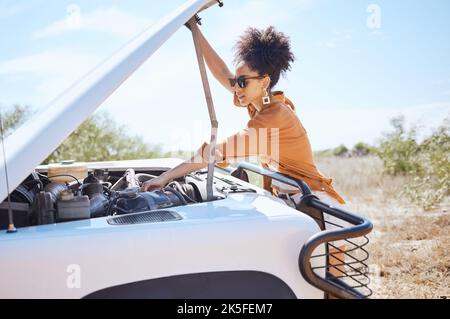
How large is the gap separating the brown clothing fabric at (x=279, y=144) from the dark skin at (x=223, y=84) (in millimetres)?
74

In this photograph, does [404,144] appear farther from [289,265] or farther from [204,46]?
[289,265]

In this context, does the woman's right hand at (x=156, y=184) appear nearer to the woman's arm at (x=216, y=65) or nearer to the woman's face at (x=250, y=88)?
the woman's face at (x=250, y=88)

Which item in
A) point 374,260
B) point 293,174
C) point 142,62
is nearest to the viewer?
point 142,62

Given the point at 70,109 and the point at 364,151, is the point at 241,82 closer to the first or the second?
the point at 70,109

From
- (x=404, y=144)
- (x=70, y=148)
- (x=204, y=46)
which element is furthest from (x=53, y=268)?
(x=404, y=144)

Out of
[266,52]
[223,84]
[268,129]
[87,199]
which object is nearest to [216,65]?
[223,84]

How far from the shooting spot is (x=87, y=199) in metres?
2.18

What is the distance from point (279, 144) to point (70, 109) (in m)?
1.30

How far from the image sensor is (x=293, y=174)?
288 cm

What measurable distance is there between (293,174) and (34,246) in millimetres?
1542

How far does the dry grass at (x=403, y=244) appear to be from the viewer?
488 centimetres

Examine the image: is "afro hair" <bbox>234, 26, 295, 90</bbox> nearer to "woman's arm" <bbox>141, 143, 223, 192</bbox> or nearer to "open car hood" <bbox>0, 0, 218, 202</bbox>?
"woman's arm" <bbox>141, 143, 223, 192</bbox>

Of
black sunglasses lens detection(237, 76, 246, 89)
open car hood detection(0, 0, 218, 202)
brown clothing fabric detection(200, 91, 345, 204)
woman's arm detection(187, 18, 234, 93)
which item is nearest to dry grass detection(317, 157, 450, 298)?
brown clothing fabric detection(200, 91, 345, 204)

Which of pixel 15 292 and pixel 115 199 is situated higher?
pixel 115 199
